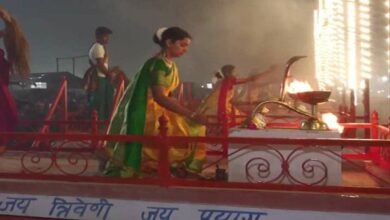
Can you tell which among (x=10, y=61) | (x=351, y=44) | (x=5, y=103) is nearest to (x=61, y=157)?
(x=5, y=103)

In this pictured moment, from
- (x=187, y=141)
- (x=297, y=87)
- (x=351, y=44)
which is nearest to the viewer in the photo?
(x=187, y=141)


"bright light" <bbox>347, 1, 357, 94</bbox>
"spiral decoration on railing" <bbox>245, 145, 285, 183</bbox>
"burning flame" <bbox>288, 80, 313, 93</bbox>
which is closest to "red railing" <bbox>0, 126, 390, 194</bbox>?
"spiral decoration on railing" <bbox>245, 145, 285, 183</bbox>

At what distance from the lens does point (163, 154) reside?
3170 millimetres

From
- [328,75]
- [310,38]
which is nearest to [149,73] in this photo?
[328,75]

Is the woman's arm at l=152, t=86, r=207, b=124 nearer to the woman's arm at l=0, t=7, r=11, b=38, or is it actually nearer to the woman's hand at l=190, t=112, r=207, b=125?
the woman's hand at l=190, t=112, r=207, b=125

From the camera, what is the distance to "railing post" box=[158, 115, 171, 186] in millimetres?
3123

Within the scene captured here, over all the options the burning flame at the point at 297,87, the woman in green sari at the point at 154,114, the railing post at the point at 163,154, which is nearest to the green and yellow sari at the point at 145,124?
the woman in green sari at the point at 154,114

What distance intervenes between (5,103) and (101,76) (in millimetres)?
1851

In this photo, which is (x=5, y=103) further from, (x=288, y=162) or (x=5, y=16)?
(x=288, y=162)

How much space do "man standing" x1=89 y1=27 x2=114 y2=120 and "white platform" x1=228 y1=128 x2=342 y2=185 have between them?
10.0 feet

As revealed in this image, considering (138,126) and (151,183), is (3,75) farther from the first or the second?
(151,183)

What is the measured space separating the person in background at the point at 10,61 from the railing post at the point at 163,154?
2144 millimetres

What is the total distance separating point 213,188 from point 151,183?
0.50 m

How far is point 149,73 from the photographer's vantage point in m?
3.84
